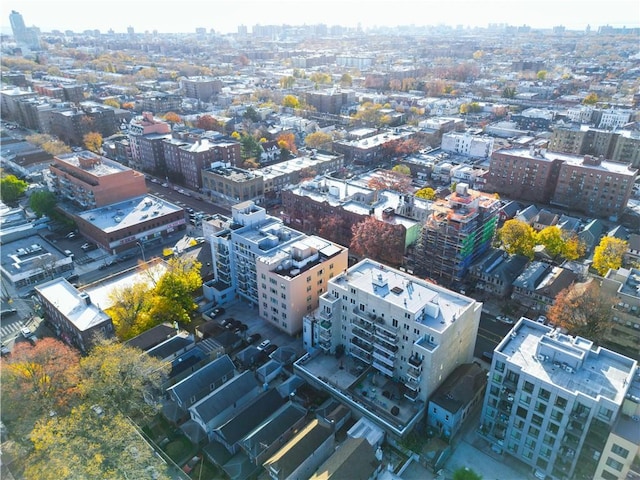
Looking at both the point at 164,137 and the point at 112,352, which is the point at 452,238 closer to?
the point at 112,352

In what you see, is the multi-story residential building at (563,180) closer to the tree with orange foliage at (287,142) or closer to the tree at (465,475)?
the tree with orange foliage at (287,142)

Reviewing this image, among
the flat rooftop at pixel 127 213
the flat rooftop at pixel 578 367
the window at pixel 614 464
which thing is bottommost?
the flat rooftop at pixel 127 213

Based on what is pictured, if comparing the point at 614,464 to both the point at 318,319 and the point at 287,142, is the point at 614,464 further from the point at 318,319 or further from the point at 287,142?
the point at 287,142

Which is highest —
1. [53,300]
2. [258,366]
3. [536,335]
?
[536,335]

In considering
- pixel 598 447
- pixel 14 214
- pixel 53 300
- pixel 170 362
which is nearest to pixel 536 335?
pixel 598 447

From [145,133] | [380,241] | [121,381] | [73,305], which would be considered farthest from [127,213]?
[121,381]

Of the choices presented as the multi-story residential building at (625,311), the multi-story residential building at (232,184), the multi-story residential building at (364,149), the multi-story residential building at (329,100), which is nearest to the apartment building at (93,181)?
the multi-story residential building at (232,184)
